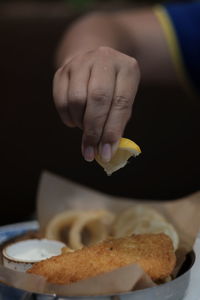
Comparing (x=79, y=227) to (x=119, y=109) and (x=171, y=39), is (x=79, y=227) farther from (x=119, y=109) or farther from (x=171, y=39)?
(x=171, y=39)

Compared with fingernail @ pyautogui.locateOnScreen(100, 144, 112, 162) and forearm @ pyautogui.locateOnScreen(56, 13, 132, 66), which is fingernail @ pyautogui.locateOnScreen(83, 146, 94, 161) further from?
forearm @ pyautogui.locateOnScreen(56, 13, 132, 66)

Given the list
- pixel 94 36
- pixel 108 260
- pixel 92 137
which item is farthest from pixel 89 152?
pixel 94 36

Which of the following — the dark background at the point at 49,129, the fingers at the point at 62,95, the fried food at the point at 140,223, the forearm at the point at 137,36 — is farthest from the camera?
the dark background at the point at 49,129

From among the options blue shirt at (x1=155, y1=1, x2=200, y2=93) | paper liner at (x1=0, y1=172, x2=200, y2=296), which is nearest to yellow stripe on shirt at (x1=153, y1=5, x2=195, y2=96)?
blue shirt at (x1=155, y1=1, x2=200, y2=93)

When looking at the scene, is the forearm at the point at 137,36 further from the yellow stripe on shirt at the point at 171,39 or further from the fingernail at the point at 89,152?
the fingernail at the point at 89,152

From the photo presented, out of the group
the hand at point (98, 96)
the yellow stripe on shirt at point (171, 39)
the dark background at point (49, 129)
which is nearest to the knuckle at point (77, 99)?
the hand at point (98, 96)

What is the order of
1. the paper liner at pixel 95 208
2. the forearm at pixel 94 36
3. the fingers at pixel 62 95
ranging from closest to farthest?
the paper liner at pixel 95 208
the fingers at pixel 62 95
the forearm at pixel 94 36
